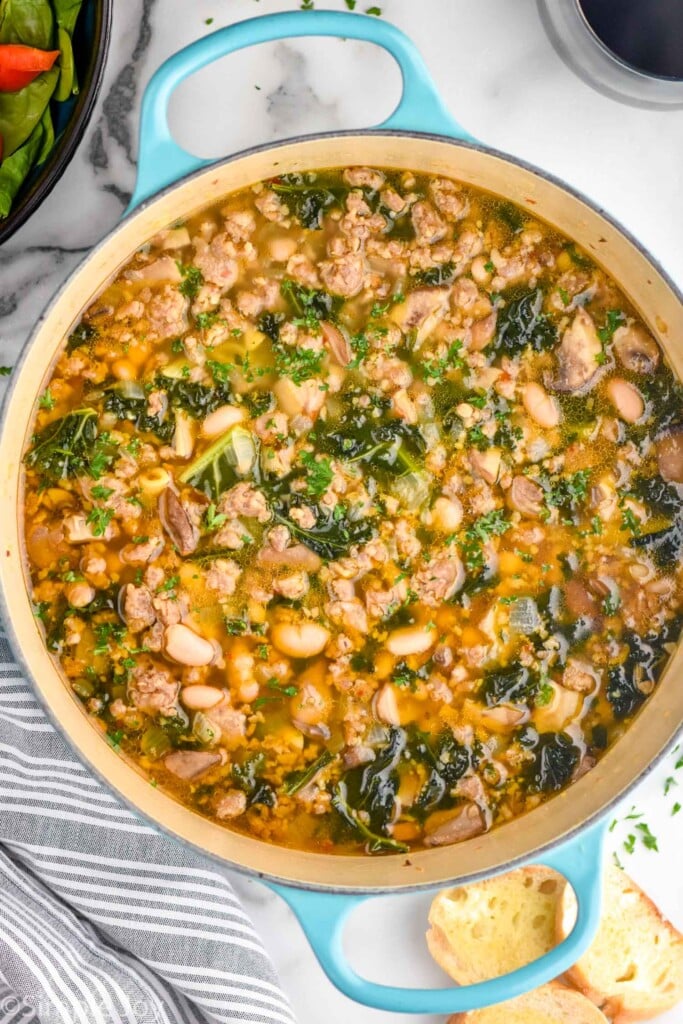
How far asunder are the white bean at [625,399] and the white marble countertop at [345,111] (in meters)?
0.50

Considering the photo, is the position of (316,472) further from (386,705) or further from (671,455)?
(671,455)

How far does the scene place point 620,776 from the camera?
2.96m

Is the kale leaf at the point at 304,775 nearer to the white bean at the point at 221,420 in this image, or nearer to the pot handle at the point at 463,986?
the pot handle at the point at 463,986

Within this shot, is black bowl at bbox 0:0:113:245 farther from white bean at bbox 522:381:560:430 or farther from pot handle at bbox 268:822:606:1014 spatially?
pot handle at bbox 268:822:606:1014

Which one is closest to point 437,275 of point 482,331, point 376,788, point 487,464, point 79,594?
point 482,331

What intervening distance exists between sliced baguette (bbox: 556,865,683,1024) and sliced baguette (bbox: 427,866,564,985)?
0.27 ft

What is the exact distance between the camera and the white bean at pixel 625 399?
298 centimetres

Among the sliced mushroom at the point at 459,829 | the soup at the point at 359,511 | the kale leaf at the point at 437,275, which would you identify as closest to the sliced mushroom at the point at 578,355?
the soup at the point at 359,511

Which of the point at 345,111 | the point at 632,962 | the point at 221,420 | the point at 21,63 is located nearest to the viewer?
the point at 21,63

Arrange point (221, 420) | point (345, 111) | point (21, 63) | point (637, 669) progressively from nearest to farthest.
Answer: point (21, 63)
point (221, 420)
point (637, 669)
point (345, 111)

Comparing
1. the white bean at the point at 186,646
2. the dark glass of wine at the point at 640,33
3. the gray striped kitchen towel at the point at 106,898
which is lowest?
the gray striped kitchen towel at the point at 106,898

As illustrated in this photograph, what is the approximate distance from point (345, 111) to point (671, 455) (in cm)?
145

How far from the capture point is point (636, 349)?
300 cm

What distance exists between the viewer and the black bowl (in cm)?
283
